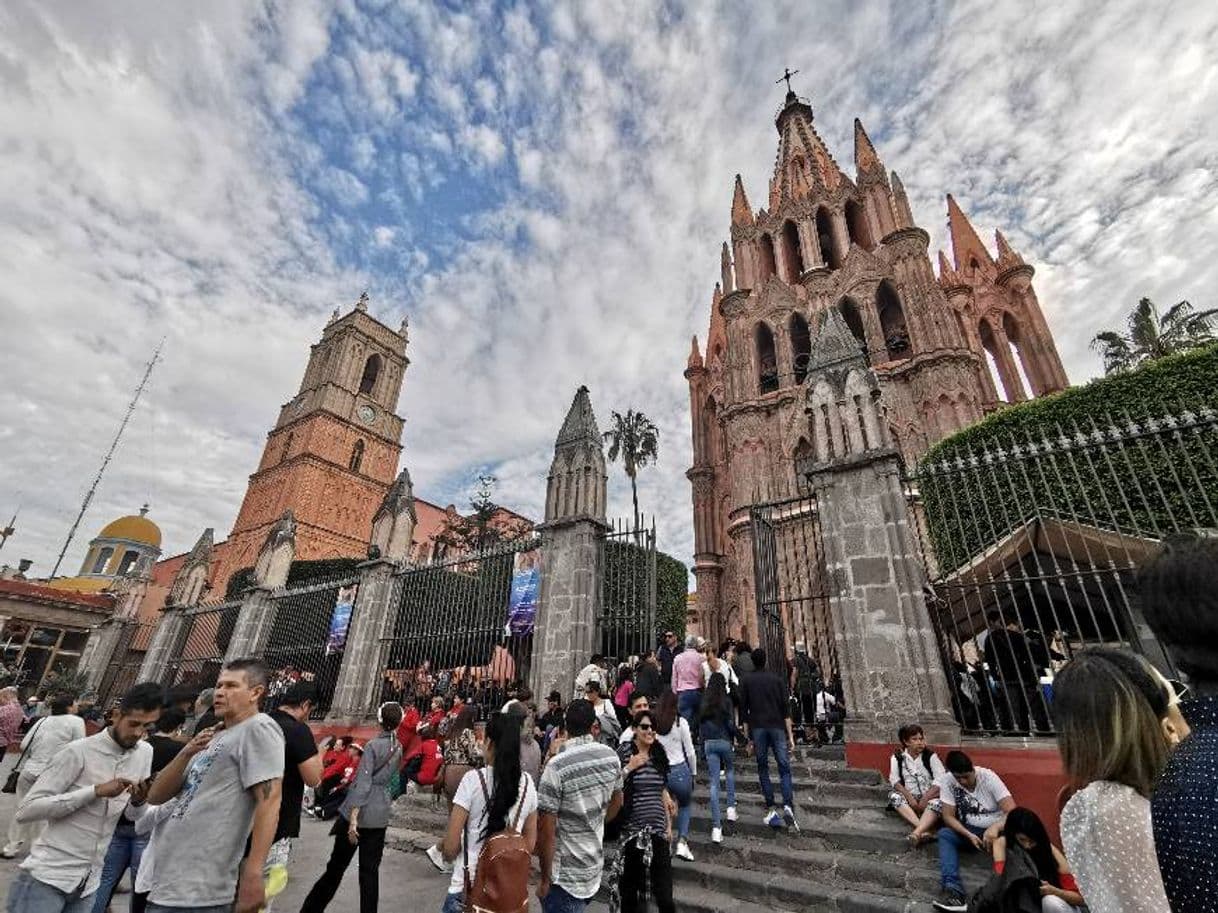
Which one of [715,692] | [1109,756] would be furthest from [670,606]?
[1109,756]

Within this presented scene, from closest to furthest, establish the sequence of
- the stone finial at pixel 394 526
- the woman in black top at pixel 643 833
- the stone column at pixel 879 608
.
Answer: the woman in black top at pixel 643 833 → the stone column at pixel 879 608 → the stone finial at pixel 394 526

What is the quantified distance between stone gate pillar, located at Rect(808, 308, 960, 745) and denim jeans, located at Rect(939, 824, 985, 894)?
1.53 meters

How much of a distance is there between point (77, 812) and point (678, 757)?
440 centimetres

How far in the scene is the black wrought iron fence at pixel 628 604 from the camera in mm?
9344

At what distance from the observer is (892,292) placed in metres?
24.8

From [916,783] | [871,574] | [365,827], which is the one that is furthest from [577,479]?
[916,783]

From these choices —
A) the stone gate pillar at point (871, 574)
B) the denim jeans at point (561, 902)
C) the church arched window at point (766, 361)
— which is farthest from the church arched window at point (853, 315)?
the denim jeans at point (561, 902)

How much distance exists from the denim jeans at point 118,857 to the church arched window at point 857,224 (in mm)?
30559

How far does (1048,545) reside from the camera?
6.95m

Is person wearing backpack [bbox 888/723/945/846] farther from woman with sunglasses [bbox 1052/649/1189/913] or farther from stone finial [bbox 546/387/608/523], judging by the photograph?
stone finial [bbox 546/387/608/523]

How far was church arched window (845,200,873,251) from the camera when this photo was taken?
2723 cm

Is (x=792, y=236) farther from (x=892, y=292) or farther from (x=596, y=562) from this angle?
(x=596, y=562)

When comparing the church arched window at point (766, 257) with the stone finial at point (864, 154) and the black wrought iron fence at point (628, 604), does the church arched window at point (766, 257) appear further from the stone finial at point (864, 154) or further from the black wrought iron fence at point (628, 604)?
the black wrought iron fence at point (628, 604)

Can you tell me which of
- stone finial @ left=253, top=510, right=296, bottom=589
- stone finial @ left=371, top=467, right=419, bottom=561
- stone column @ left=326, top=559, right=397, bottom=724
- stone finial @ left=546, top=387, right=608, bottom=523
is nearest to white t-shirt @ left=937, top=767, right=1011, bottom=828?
stone finial @ left=546, top=387, right=608, bottom=523
